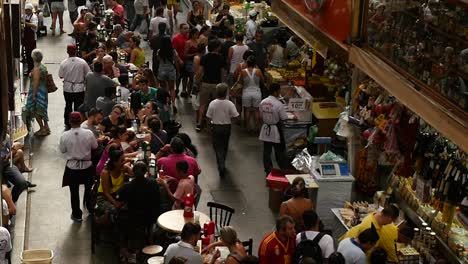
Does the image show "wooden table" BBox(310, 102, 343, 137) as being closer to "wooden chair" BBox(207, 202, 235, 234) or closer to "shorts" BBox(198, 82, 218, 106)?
"shorts" BBox(198, 82, 218, 106)

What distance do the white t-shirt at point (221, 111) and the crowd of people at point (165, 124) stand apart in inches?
0.7

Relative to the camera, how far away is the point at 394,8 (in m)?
11.2

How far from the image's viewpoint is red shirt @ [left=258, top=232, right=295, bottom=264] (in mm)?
10648

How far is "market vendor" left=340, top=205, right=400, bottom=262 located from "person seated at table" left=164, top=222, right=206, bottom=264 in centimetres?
198

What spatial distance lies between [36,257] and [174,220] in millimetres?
1808

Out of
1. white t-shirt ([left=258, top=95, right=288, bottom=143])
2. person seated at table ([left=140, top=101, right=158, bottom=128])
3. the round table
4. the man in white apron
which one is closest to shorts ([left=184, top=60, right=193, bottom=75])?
the man in white apron

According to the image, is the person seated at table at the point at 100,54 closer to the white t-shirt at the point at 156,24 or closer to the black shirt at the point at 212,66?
the black shirt at the point at 212,66

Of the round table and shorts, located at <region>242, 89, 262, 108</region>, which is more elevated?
shorts, located at <region>242, 89, 262, 108</region>

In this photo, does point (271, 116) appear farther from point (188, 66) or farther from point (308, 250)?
point (308, 250)

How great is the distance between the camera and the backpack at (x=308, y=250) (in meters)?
10.5

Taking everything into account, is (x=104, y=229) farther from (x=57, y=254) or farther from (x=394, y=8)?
(x=394, y=8)

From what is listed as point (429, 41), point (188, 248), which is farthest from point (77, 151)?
point (429, 41)

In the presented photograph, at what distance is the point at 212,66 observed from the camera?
18.0 metres

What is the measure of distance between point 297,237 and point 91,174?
4.35 meters
